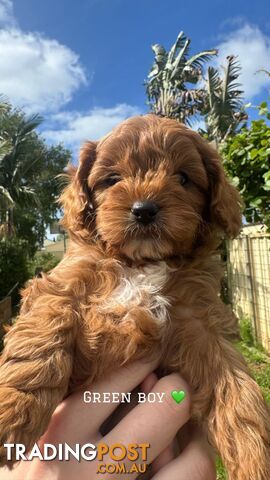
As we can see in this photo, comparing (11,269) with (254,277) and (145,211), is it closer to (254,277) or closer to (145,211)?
(254,277)

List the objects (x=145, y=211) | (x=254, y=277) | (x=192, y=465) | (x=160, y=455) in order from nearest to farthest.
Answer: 1. (x=192, y=465)
2. (x=160, y=455)
3. (x=145, y=211)
4. (x=254, y=277)

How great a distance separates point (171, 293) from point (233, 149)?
428cm

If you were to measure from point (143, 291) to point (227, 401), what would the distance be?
62 cm

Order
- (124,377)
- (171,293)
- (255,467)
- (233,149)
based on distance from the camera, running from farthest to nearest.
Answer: (233,149) → (171,293) → (124,377) → (255,467)

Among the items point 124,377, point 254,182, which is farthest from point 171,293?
point 254,182

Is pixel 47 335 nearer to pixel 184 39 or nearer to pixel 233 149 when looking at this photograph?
pixel 233 149

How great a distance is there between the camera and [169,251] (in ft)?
7.08

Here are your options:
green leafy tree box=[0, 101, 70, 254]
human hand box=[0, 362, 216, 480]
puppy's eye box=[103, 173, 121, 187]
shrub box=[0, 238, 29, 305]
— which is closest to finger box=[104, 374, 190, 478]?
human hand box=[0, 362, 216, 480]

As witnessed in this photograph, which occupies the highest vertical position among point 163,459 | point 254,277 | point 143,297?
point 143,297

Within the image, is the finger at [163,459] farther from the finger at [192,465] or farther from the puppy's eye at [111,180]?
the puppy's eye at [111,180]

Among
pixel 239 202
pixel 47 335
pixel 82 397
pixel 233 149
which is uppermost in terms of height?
pixel 233 149

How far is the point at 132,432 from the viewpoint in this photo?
1763 mm

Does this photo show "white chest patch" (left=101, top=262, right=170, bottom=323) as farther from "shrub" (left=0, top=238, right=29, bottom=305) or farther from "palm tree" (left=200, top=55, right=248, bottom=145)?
"palm tree" (left=200, top=55, right=248, bottom=145)

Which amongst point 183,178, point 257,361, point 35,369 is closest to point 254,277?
point 257,361
